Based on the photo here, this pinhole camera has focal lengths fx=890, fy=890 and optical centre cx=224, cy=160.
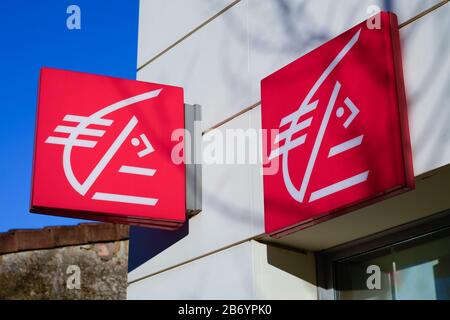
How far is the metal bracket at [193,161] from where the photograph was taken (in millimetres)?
4887

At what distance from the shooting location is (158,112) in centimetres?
486

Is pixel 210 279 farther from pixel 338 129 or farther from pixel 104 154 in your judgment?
pixel 338 129

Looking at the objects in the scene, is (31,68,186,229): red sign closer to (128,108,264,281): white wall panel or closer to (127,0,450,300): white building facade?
(128,108,264,281): white wall panel

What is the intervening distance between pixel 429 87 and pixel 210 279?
5.31 ft

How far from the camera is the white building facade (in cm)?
385

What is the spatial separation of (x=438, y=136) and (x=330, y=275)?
4.06ft

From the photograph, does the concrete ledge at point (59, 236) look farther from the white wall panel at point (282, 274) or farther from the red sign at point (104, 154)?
the white wall panel at point (282, 274)

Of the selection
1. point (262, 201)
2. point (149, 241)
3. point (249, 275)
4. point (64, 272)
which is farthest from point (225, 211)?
point (64, 272)

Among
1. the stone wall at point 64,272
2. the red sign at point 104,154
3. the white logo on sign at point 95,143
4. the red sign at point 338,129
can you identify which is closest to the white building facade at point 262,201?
the red sign at point 338,129

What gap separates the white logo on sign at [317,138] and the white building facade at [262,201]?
216 mm

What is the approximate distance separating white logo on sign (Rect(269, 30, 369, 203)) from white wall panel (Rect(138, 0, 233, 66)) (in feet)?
4.14

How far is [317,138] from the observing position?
4141 millimetres

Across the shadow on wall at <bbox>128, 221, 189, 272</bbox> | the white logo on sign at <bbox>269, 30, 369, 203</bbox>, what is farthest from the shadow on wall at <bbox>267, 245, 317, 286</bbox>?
the shadow on wall at <bbox>128, 221, 189, 272</bbox>

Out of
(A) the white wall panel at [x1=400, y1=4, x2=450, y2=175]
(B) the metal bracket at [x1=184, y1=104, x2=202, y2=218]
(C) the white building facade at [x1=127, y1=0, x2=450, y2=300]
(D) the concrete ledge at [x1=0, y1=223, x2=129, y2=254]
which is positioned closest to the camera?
(A) the white wall panel at [x1=400, y1=4, x2=450, y2=175]
